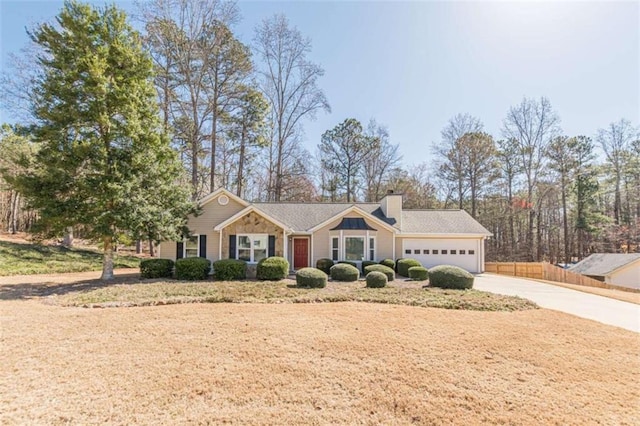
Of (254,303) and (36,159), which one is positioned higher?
(36,159)

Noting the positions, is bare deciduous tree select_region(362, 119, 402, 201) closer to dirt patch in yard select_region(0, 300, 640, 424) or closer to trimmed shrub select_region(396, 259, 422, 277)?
trimmed shrub select_region(396, 259, 422, 277)

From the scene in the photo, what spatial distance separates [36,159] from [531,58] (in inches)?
825

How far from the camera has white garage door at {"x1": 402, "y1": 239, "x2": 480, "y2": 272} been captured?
18.8 m

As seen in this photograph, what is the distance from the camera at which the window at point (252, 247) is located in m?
16.0

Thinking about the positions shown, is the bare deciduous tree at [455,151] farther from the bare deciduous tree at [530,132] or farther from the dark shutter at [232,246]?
the dark shutter at [232,246]

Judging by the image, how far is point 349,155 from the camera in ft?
100

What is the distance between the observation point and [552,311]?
901 centimetres

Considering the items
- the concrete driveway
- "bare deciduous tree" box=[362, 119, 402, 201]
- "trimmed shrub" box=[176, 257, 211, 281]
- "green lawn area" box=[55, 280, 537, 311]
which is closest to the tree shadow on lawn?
"green lawn area" box=[55, 280, 537, 311]

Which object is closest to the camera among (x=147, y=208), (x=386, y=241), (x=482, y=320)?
(x=482, y=320)

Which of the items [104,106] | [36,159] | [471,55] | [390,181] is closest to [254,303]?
[104,106]

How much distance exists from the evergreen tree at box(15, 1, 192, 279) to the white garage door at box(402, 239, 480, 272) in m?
14.0

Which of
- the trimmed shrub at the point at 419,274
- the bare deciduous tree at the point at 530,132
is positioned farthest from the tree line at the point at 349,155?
the trimmed shrub at the point at 419,274

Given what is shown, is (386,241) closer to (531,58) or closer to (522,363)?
(531,58)

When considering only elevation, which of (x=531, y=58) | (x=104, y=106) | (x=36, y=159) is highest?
(x=531, y=58)
